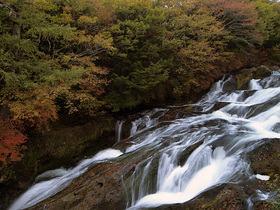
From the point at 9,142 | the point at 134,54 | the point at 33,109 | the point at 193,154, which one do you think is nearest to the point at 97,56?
the point at 134,54

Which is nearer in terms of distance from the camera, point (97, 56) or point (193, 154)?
point (193, 154)

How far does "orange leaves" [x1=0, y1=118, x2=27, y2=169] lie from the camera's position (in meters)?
6.01

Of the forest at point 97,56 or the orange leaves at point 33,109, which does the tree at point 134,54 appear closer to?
the forest at point 97,56

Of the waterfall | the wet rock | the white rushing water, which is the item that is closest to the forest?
the waterfall

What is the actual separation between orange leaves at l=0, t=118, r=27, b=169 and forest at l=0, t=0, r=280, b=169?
0.10 ft

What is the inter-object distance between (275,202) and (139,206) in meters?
3.23

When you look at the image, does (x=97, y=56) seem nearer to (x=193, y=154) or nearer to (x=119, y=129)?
(x=119, y=129)

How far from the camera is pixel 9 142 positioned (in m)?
6.07

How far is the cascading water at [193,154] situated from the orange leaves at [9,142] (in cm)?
148

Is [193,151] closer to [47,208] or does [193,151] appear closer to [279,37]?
[47,208]

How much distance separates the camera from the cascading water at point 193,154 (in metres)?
4.95

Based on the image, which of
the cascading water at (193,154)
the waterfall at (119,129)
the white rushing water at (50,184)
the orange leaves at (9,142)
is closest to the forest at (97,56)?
the orange leaves at (9,142)

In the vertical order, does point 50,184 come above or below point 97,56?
below

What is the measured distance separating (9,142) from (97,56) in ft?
18.7
